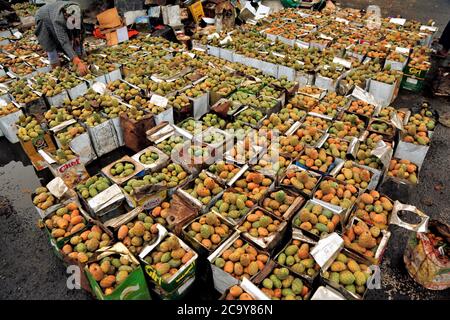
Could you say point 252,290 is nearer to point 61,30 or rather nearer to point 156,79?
point 156,79

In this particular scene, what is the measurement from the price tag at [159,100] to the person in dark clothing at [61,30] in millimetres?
1701

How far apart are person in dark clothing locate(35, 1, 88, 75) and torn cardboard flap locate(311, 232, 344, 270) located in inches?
189

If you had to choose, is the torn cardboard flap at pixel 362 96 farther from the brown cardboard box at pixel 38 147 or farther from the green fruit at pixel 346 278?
the brown cardboard box at pixel 38 147

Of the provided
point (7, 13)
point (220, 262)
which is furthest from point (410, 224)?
point (7, 13)

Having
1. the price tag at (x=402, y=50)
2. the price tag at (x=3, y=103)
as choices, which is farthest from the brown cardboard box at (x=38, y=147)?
the price tag at (x=402, y=50)

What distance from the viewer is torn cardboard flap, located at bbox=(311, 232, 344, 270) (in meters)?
2.49

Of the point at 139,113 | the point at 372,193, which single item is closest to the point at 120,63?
the point at 139,113

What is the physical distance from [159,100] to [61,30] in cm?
237

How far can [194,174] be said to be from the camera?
354 centimetres

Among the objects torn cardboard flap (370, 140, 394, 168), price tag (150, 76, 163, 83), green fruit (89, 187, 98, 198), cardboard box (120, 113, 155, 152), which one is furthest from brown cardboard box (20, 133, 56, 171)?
torn cardboard flap (370, 140, 394, 168)

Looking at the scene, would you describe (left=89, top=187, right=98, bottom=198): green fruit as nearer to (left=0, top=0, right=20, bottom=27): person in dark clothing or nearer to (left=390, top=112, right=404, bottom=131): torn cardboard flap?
(left=390, top=112, right=404, bottom=131): torn cardboard flap

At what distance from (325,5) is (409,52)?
5431 millimetres

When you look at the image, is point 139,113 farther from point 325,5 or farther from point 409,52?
point 325,5

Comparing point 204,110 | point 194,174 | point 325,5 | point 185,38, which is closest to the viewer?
point 194,174
